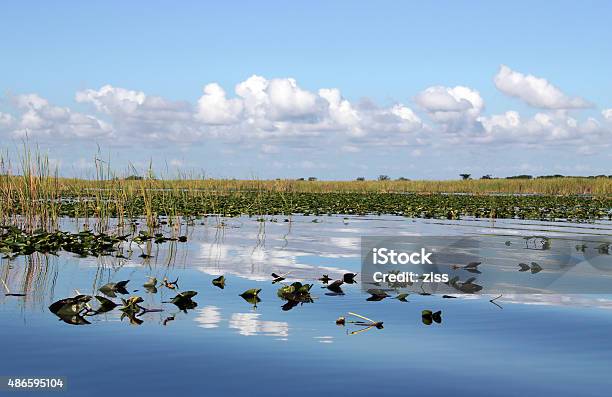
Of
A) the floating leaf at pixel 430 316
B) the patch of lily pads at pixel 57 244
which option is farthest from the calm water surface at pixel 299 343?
the patch of lily pads at pixel 57 244

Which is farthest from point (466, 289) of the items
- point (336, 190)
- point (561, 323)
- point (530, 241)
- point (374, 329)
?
point (336, 190)

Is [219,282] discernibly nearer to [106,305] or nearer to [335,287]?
[335,287]

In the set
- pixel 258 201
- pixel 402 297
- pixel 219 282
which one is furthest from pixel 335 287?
pixel 258 201

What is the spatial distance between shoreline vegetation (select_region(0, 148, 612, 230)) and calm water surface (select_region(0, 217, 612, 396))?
6220 millimetres

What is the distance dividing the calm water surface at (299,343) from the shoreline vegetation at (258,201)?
6.22 m

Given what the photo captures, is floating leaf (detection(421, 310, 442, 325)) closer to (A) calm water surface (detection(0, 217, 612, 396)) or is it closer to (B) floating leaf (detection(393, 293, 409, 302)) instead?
(A) calm water surface (detection(0, 217, 612, 396))

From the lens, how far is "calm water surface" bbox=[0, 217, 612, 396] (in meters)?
5.70

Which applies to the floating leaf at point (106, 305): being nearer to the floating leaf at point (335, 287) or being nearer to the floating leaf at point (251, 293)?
the floating leaf at point (251, 293)

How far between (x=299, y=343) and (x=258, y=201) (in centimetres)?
2922

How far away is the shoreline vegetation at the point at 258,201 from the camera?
17.9 metres

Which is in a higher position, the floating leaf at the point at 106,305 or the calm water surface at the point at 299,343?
the floating leaf at the point at 106,305

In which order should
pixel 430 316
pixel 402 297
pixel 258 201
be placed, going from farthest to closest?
pixel 258 201
pixel 402 297
pixel 430 316

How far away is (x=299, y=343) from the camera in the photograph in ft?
22.9

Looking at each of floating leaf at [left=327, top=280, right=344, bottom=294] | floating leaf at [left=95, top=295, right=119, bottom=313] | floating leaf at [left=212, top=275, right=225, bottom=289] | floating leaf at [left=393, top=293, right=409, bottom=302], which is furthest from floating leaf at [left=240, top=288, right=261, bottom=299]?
floating leaf at [left=393, top=293, right=409, bottom=302]
